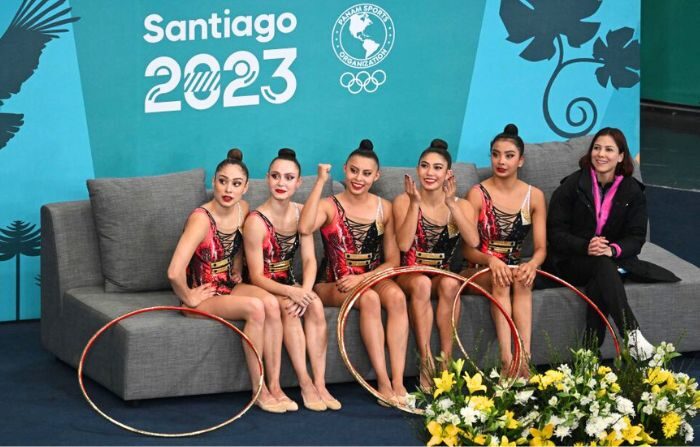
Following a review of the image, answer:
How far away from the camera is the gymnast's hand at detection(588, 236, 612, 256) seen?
640 cm

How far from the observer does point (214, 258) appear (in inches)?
237

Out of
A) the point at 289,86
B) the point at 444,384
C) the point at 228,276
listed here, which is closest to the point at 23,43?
the point at 289,86

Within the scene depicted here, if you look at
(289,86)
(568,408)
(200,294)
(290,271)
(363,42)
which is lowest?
(200,294)

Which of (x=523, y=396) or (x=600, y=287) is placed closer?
(x=523, y=396)

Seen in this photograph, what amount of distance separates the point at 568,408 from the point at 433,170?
290 cm

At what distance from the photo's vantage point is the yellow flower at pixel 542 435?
3.37 meters

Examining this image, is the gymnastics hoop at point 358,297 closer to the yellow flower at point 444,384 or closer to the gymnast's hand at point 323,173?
the gymnast's hand at point 323,173

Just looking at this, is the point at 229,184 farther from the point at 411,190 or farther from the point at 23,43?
the point at 23,43

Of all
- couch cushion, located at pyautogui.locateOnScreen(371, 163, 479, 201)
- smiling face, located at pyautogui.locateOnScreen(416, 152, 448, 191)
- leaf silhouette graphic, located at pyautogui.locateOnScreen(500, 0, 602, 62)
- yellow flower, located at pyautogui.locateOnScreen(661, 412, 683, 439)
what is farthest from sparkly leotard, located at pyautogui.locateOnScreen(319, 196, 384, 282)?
yellow flower, located at pyautogui.locateOnScreen(661, 412, 683, 439)

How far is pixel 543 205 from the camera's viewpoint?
654 cm

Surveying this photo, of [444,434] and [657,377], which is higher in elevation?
[657,377]

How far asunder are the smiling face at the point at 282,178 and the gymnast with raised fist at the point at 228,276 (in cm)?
14

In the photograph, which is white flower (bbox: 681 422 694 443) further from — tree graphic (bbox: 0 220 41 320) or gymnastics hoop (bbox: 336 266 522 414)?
tree graphic (bbox: 0 220 41 320)

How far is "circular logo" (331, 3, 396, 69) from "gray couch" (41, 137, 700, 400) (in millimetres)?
795
